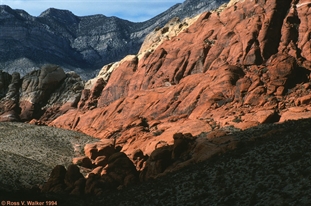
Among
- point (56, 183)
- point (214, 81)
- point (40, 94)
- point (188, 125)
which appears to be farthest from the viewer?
point (40, 94)

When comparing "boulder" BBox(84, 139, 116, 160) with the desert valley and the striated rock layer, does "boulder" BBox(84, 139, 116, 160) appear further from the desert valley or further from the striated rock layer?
the striated rock layer

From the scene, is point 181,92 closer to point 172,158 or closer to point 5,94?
point 172,158

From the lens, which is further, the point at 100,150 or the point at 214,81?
the point at 214,81

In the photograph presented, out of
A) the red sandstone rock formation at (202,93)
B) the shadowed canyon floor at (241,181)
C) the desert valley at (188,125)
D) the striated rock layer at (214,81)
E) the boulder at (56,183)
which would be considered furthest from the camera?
the striated rock layer at (214,81)

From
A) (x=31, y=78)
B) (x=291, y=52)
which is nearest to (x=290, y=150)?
(x=291, y=52)

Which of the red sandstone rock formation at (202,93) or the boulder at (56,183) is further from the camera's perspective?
the red sandstone rock formation at (202,93)

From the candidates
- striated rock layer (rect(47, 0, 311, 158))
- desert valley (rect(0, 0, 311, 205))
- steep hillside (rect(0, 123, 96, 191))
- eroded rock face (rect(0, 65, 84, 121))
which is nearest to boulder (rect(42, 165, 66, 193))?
desert valley (rect(0, 0, 311, 205))

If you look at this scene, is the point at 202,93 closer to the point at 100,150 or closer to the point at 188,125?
the point at 188,125

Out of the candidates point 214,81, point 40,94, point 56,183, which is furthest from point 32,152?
point 40,94

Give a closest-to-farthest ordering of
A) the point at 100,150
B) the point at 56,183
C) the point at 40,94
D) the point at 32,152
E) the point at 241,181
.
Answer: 1. the point at 241,181
2. the point at 56,183
3. the point at 32,152
4. the point at 100,150
5. the point at 40,94

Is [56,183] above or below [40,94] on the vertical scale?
below

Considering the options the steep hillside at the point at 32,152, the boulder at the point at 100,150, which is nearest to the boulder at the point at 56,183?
the steep hillside at the point at 32,152

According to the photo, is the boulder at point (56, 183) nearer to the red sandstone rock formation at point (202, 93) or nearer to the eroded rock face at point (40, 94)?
the red sandstone rock formation at point (202, 93)

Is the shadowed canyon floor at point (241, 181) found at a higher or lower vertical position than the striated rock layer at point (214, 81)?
lower
